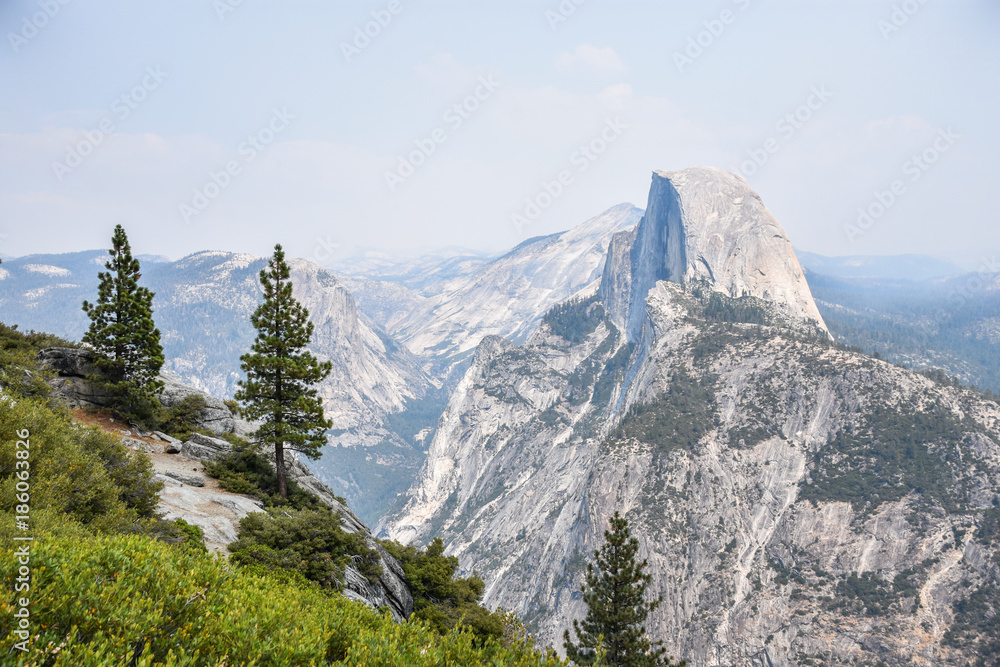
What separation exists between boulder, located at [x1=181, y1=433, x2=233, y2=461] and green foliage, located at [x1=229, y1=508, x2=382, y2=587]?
8.06 m

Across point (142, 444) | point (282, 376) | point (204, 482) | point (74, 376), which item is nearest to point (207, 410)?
point (74, 376)

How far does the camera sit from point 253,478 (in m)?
30.9

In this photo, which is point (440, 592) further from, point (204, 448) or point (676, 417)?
point (676, 417)

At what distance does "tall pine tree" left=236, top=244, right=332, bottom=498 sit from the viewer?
29.4 meters

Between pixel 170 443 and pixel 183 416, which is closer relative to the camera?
pixel 170 443

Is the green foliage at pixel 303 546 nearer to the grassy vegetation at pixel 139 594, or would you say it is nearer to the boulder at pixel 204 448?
the grassy vegetation at pixel 139 594

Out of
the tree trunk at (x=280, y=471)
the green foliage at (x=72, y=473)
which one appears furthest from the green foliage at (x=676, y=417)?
the green foliage at (x=72, y=473)

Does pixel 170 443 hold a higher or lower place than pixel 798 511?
lower

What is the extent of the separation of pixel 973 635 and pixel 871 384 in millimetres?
65293

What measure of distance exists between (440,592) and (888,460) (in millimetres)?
144810

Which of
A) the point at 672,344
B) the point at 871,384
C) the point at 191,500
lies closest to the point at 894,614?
the point at 871,384

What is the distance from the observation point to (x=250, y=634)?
30.0 ft

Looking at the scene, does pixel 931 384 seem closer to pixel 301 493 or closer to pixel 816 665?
pixel 816 665

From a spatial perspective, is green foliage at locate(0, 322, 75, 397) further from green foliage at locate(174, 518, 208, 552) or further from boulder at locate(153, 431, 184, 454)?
green foliage at locate(174, 518, 208, 552)
